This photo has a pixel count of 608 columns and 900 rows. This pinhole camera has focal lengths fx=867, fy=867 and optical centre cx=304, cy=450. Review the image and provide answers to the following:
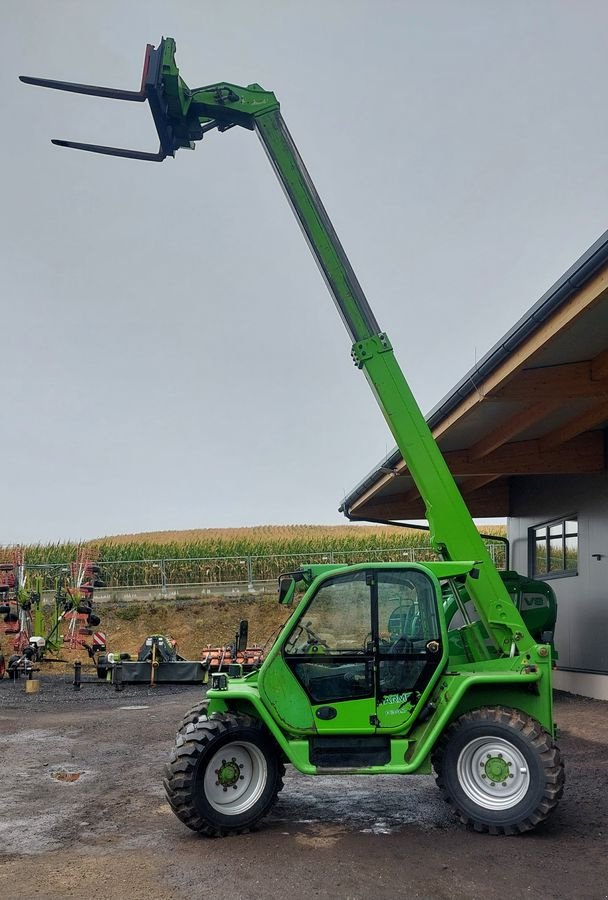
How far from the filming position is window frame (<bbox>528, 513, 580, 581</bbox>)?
634 inches

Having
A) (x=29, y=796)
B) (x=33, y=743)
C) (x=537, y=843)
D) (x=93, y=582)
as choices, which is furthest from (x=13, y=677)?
(x=537, y=843)

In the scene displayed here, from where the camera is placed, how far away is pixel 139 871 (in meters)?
5.62

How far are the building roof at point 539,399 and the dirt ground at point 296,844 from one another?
4.37 metres

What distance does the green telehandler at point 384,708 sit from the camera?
641 centimetres

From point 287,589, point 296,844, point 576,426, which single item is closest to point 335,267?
point 287,589

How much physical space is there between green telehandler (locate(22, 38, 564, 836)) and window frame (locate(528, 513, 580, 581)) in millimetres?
9309

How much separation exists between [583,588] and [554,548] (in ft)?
7.27

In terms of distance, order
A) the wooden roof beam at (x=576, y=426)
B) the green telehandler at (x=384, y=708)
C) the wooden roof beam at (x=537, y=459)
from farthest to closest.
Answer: the wooden roof beam at (x=537, y=459), the wooden roof beam at (x=576, y=426), the green telehandler at (x=384, y=708)

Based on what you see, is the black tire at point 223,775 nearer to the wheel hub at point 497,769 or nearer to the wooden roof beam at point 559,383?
the wheel hub at point 497,769

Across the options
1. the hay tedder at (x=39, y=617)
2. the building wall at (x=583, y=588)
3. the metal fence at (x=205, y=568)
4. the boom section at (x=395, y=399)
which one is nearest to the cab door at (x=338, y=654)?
the boom section at (x=395, y=399)

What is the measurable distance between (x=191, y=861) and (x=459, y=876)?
1776 millimetres

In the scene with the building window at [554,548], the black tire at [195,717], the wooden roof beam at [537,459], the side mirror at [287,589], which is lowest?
the black tire at [195,717]

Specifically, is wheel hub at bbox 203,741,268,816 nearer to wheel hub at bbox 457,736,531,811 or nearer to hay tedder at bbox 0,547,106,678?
wheel hub at bbox 457,736,531,811

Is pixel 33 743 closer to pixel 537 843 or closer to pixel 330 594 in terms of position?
pixel 330 594
